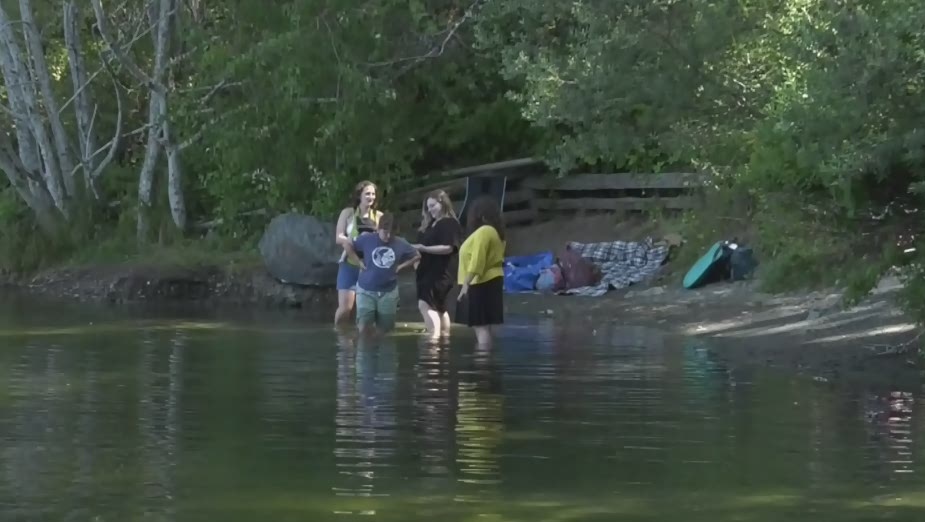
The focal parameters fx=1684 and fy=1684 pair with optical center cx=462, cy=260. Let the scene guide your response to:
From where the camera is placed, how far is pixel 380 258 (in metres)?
16.5

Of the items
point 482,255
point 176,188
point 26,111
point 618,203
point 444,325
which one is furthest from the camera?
point 26,111

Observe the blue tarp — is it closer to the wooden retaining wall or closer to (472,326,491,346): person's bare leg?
the wooden retaining wall

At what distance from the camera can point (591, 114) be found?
59.1 feet

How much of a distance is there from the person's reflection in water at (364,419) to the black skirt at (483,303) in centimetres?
80

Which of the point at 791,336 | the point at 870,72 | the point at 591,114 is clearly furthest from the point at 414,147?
the point at 870,72

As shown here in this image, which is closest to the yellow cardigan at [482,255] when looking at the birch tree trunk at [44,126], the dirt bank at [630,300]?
the dirt bank at [630,300]

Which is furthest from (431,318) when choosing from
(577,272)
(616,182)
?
(616,182)

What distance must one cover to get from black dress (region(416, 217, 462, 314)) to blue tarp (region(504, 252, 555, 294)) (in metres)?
5.95

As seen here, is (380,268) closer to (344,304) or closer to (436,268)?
(436,268)

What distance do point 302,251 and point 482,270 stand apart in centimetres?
780

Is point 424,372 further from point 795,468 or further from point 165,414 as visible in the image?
point 795,468

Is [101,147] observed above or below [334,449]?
above

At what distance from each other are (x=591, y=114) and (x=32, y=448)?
9297mm

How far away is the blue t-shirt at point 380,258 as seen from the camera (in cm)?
1644
